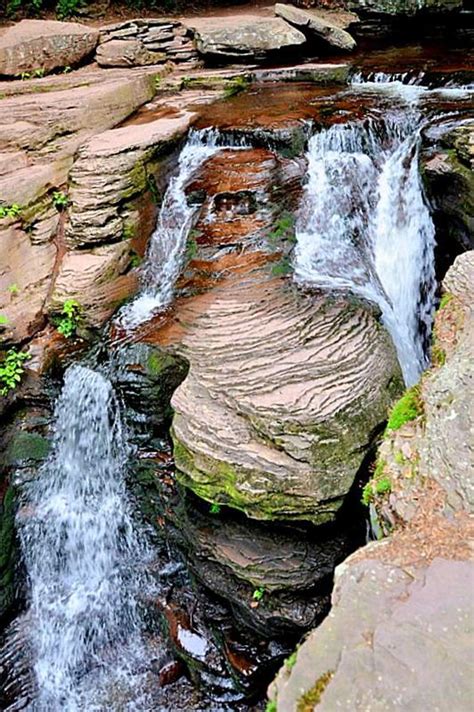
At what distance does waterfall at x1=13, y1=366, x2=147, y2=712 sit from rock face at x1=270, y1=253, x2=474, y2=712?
9.83ft

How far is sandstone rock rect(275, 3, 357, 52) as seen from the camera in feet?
33.1

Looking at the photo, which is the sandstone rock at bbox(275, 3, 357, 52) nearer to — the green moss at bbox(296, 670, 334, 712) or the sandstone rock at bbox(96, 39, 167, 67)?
the sandstone rock at bbox(96, 39, 167, 67)

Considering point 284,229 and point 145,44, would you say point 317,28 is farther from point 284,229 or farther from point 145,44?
point 284,229

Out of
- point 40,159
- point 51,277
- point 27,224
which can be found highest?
point 40,159

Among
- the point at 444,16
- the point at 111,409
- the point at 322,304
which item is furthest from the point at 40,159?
the point at 444,16

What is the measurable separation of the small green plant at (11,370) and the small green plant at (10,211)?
141 cm

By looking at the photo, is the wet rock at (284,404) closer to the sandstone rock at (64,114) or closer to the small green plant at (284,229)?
the small green plant at (284,229)

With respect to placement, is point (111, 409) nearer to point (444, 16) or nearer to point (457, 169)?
point (457, 169)

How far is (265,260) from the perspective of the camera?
5.67m

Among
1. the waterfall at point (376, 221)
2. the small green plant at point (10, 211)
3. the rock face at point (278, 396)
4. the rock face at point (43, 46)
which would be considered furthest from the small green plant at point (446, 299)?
the rock face at point (43, 46)

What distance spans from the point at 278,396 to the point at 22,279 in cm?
320

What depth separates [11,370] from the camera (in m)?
5.63

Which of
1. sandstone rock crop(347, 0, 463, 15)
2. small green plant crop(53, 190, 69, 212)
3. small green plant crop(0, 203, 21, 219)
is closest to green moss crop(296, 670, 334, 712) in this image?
small green plant crop(0, 203, 21, 219)

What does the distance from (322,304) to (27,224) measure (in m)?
3.26
